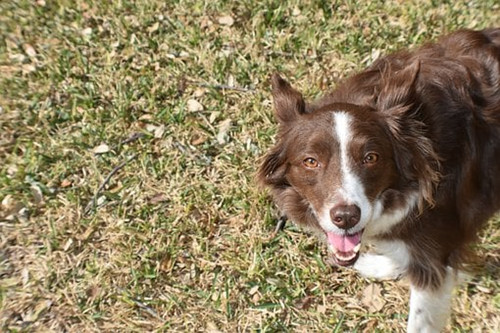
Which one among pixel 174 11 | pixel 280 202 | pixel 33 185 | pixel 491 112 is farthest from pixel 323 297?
pixel 174 11

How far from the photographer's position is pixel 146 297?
4.43m

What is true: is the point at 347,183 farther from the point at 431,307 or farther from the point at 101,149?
the point at 101,149

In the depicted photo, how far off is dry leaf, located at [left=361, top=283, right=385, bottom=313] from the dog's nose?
1234 millimetres

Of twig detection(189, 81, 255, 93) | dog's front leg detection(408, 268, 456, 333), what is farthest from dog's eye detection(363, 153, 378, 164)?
twig detection(189, 81, 255, 93)

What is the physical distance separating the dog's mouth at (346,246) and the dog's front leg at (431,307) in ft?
1.87

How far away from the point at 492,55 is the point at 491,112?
423mm

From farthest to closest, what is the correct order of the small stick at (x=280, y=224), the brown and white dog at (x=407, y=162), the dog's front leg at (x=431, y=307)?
1. the small stick at (x=280, y=224)
2. the dog's front leg at (x=431, y=307)
3. the brown and white dog at (x=407, y=162)

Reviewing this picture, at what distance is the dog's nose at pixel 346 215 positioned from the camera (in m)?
A: 3.20

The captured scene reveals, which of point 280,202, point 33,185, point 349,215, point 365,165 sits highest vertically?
point 365,165

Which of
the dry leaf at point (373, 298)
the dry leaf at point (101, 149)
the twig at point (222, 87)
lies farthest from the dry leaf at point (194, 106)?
the dry leaf at point (373, 298)

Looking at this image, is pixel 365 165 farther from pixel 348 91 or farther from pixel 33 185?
pixel 33 185

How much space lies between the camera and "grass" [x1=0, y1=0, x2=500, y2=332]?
4332 millimetres

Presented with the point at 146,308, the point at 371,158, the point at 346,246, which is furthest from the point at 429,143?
the point at 146,308

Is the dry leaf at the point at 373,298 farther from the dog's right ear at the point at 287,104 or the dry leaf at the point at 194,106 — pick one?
the dry leaf at the point at 194,106
